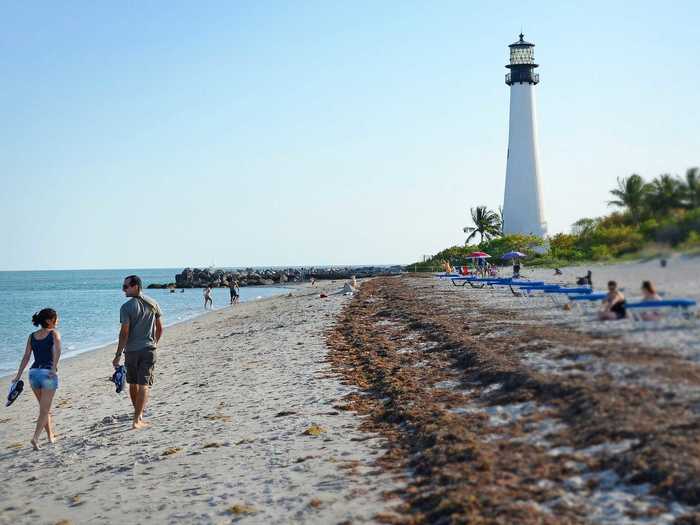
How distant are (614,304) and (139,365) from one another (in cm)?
548

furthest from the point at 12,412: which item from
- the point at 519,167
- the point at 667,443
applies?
the point at 519,167

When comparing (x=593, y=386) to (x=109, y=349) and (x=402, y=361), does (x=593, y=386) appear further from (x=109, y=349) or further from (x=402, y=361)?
(x=109, y=349)

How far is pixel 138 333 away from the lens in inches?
363

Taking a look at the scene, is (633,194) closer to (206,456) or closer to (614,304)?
(614,304)

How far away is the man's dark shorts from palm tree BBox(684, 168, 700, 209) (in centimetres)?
613

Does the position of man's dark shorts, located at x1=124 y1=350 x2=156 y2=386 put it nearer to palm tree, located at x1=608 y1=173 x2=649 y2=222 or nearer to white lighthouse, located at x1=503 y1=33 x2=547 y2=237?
palm tree, located at x1=608 y1=173 x2=649 y2=222

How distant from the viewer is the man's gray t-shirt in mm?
9148

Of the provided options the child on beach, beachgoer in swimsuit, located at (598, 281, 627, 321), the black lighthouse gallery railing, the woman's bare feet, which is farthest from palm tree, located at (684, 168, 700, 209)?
the black lighthouse gallery railing

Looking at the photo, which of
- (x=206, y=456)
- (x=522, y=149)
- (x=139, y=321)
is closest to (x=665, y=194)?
(x=206, y=456)

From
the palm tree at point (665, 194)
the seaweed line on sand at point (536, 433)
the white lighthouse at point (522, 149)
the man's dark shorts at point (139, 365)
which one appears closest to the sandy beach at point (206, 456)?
the seaweed line on sand at point (536, 433)

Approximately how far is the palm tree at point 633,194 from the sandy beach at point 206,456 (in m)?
3.26

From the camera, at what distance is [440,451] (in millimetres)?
6797

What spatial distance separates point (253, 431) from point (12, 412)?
22.0ft

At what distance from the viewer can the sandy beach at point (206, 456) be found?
631cm
